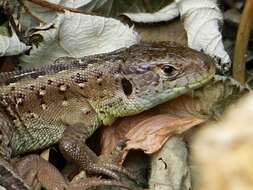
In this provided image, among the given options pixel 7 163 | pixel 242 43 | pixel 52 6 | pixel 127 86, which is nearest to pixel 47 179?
pixel 7 163

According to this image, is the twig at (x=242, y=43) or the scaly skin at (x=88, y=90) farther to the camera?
the twig at (x=242, y=43)

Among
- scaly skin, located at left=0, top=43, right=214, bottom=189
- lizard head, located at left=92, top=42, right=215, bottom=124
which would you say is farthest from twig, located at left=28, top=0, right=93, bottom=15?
lizard head, located at left=92, top=42, right=215, bottom=124

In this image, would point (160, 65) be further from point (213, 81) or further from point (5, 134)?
point (5, 134)

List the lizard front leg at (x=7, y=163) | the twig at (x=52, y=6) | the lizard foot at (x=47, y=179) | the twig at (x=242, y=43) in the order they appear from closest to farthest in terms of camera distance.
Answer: the lizard front leg at (x=7, y=163)
the lizard foot at (x=47, y=179)
the twig at (x=242, y=43)
the twig at (x=52, y=6)

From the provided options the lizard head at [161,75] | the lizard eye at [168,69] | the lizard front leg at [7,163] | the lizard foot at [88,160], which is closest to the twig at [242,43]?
the lizard head at [161,75]

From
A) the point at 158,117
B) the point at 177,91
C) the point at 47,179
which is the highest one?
the point at 177,91

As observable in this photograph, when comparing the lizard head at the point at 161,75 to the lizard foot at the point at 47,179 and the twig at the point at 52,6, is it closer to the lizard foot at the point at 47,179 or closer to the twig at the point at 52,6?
the lizard foot at the point at 47,179

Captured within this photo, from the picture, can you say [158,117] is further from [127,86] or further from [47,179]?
[47,179]
